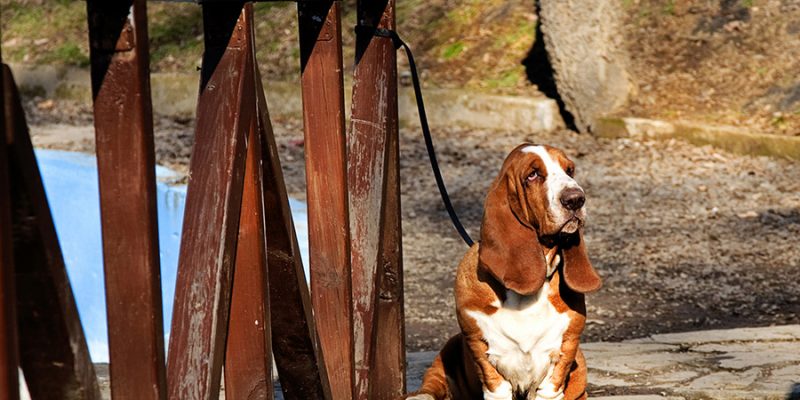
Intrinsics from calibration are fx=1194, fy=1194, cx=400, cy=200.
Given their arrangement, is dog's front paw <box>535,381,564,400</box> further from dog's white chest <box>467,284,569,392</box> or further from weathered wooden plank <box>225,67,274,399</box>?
weathered wooden plank <box>225,67,274,399</box>

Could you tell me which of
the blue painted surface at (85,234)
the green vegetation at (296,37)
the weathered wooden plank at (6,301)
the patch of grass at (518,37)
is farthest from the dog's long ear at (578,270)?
the patch of grass at (518,37)

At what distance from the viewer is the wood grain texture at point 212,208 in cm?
266

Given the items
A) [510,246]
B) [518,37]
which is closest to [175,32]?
[518,37]

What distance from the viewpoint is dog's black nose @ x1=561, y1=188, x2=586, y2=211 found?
3.42 meters

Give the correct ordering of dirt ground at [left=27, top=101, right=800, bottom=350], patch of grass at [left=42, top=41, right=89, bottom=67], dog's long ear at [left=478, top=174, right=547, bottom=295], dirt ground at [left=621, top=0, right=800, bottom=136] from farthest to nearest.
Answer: patch of grass at [left=42, top=41, right=89, bottom=67] < dirt ground at [left=621, top=0, right=800, bottom=136] < dirt ground at [left=27, top=101, right=800, bottom=350] < dog's long ear at [left=478, top=174, right=547, bottom=295]

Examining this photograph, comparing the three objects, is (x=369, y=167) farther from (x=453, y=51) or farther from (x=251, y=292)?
(x=453, y=51)

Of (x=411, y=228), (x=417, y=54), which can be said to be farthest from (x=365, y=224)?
(x=417, y=54)

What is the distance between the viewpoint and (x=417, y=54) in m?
12.0

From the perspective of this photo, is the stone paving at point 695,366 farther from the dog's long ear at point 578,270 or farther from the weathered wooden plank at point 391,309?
the dog's long ear at point 578,270

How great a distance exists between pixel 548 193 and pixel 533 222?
0.15 meters

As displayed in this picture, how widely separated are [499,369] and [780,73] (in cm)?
713

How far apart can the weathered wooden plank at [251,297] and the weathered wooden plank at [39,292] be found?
2.15 feet

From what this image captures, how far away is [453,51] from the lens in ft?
39.2

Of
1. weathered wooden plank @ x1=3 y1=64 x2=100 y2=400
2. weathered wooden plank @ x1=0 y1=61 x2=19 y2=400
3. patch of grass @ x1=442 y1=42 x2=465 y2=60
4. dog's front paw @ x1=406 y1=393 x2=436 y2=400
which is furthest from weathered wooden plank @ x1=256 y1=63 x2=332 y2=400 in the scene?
patch of grass @ x1=442 y1=42 x2=465 y2=60
